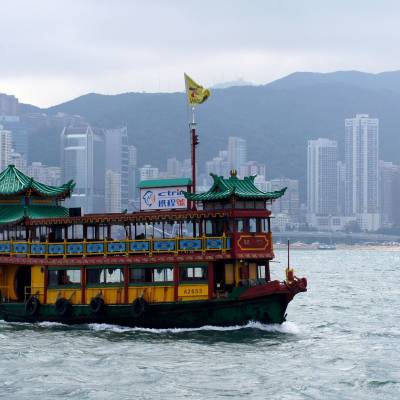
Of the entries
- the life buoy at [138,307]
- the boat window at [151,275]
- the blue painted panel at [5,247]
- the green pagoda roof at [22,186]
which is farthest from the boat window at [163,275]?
the green pagoda roof at [22,186]

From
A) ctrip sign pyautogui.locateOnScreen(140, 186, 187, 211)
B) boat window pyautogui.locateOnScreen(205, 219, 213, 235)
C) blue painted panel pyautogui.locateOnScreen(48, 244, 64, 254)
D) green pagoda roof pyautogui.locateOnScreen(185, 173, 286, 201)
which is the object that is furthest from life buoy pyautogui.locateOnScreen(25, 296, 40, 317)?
green pagoda roof pyautogui.locateOnScreen(185, 173, 286, 201)

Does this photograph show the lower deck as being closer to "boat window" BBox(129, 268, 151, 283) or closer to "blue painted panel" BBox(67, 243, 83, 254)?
"boat window" BBox(129, 268, 151, 283)

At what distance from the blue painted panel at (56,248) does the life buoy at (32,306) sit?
75.5 inches

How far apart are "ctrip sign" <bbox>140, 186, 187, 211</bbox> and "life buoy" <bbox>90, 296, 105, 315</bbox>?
3682 millimetres

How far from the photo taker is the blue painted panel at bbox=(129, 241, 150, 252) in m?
39.1

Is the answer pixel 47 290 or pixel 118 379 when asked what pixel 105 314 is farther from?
pixel 118 379

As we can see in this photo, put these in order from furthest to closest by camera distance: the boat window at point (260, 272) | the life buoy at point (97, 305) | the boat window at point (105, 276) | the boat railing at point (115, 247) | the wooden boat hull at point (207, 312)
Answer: the boat window at point (105, 276)
the life buoy at point (97, 305)
the boat window at point (260, 272)
the boat railing at point (115, 247)
the wooden boat hull at point (207, 312)

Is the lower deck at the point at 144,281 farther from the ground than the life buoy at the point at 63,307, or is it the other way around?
the lower deck at the point at 144,281

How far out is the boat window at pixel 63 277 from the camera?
133 feet

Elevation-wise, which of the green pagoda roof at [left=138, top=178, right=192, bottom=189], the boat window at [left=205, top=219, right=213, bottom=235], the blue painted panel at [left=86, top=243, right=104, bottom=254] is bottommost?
the blue painted panel at [left=86, top=243, right=104, bottom=254]

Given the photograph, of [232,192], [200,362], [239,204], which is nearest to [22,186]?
[239,204]

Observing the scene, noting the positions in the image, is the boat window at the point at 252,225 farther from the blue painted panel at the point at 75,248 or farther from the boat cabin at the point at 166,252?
the blue painted panel at the point at 75,248

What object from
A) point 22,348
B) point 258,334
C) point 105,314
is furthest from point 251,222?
point 22,348

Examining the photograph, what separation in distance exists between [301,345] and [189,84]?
11.6 meters
